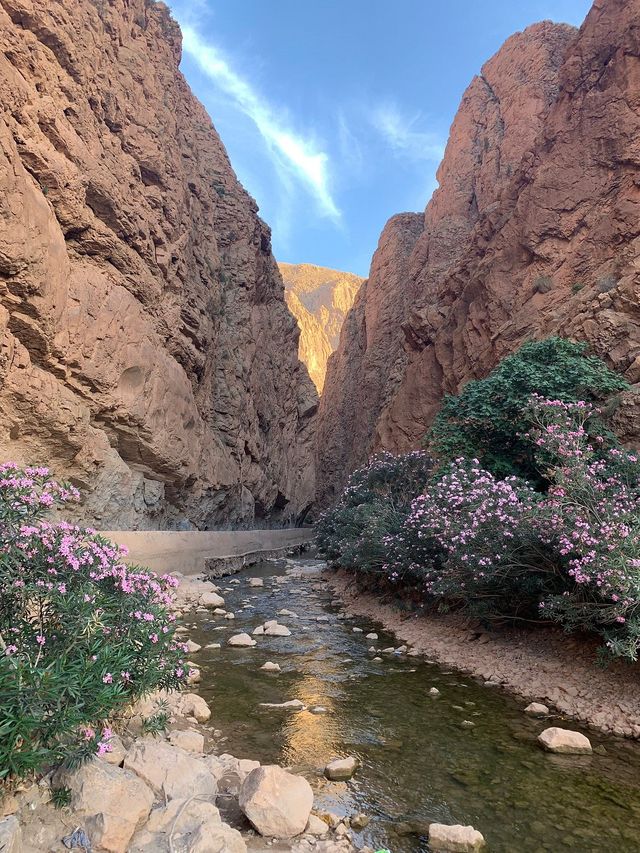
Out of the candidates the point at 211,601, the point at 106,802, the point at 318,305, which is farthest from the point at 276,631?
the point at 318,305

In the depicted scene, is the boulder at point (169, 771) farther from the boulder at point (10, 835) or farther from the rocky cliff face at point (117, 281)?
the rocky cliff face at point (117, 281)

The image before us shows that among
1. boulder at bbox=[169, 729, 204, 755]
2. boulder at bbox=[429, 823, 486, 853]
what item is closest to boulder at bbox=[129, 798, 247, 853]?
boulder at bbox=[169, 729, 204, 755]

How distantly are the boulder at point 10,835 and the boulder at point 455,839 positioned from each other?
287 centimetres

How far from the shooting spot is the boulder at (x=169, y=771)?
3992 millimetres

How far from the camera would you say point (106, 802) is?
3.30m

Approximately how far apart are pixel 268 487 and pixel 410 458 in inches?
894

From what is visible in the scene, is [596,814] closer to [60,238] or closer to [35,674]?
[35,674]

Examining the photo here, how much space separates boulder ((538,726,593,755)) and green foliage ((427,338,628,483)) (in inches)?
307

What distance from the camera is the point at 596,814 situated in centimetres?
440

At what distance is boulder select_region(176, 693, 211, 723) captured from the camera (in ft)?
20.1

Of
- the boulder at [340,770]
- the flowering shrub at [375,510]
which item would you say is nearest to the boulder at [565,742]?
the boulder at [340,770]

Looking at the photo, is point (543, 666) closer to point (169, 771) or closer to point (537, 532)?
point (537, 532)

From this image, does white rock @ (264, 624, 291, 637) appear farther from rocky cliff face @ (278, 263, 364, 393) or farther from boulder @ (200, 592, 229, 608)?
rocky cliff face @ (278, 263, 364, 393)

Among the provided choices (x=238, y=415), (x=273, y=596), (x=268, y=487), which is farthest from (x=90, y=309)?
(x=268, y=487)
